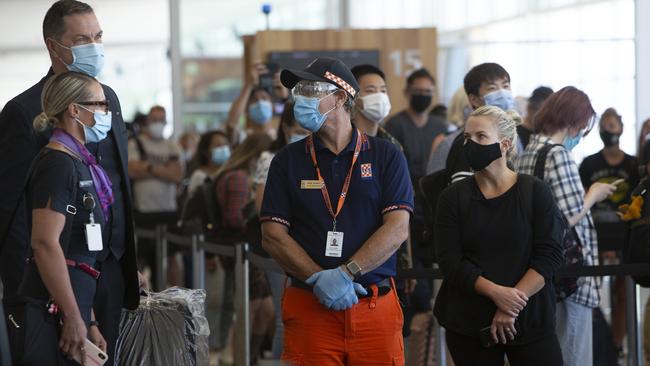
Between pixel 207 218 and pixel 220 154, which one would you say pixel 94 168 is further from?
pixel 220 154

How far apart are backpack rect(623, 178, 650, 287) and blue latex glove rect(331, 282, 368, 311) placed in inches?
78.2

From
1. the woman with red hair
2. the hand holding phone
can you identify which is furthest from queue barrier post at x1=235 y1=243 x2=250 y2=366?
the hand holding phone

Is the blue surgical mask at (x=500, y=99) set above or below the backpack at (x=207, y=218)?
above

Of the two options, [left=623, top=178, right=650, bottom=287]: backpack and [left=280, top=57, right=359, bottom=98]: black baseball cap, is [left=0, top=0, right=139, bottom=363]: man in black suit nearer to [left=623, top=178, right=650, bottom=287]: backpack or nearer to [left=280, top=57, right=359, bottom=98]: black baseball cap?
[left=280, top=57, right=359, bottom=98]: black baseball cap

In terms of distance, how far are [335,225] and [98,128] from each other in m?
0.90

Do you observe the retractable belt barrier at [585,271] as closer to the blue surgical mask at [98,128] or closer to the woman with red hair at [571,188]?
the woman with red hair at [571,188]

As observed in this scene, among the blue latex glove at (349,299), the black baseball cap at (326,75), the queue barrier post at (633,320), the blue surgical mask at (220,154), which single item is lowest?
the queue barrier post at (633,320)

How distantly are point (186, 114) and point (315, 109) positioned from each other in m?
12.6

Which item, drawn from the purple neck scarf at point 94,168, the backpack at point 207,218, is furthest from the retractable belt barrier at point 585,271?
the backpack at point 207,218

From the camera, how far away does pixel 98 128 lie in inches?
162

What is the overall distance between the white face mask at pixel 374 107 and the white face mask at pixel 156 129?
561 cm

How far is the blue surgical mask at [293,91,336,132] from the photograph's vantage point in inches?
167

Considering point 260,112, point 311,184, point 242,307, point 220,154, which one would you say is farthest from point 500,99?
point 220,154

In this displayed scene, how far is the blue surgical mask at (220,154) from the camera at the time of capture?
955cm
